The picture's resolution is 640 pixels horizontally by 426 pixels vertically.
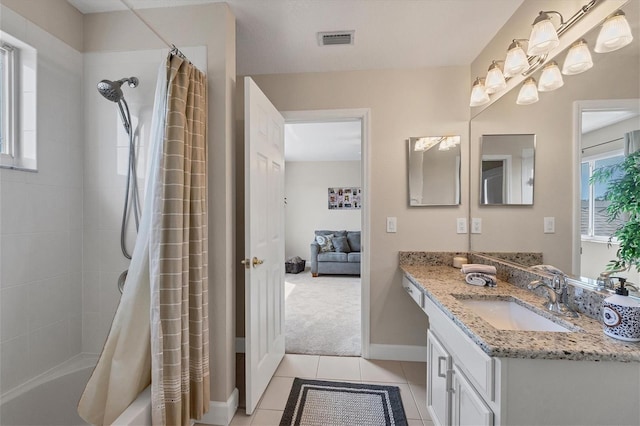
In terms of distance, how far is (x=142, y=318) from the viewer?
1330mm

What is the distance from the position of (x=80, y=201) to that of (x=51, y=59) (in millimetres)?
831

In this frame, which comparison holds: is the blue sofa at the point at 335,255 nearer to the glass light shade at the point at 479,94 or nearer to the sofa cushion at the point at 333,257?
the sofa cushion at the point at 333,257

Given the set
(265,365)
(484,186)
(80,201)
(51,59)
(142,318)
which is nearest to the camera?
(142,318)

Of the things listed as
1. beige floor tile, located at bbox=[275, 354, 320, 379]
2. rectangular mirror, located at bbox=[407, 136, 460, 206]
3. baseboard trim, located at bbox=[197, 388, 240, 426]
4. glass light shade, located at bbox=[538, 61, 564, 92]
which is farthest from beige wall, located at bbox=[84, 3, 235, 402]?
glass light shade, located at bbox=[538, 61, 564, 92]

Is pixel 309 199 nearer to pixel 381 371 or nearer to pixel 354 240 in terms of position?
pixel 354 240

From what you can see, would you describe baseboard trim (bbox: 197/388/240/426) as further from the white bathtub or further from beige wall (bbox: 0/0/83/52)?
beige wall (bbox: 0/0/83/52)

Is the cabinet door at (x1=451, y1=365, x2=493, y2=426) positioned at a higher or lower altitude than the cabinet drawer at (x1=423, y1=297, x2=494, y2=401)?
lower

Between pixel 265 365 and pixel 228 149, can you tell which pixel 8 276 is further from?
pixel 265 365

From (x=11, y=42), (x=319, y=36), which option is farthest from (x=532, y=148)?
(x=11, y=42)

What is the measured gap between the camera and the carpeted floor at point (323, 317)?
2.47 meters

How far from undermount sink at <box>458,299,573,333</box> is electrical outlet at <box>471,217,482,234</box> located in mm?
779

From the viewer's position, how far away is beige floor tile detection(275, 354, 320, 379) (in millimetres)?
2035

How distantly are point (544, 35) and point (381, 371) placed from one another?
2.38m

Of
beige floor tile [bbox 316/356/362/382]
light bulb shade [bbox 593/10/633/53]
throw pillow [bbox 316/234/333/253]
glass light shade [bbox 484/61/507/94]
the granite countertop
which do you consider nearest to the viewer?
the granite countertop
